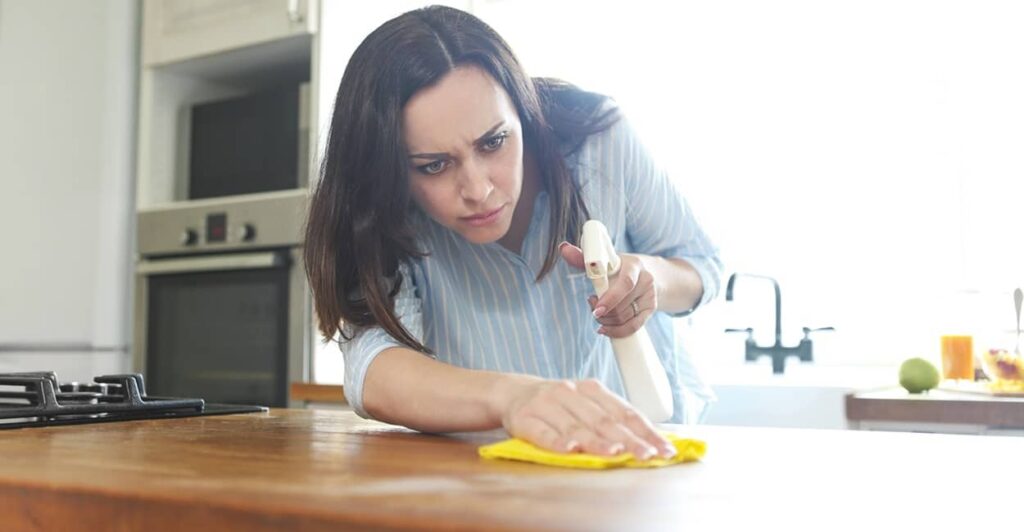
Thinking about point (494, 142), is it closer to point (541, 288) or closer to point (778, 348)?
point (541, 288)

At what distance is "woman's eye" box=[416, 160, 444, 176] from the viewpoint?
115 cm

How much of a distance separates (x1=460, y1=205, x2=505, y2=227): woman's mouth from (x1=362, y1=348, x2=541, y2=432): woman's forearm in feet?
0.58

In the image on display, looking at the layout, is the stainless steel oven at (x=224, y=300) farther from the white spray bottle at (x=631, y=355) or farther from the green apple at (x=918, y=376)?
the white spray bottle at (x=631, y=355)

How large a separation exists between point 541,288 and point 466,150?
30cm

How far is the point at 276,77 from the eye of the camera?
2900 mm

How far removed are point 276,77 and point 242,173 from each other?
13.4 inches

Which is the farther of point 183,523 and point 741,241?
point 741,241

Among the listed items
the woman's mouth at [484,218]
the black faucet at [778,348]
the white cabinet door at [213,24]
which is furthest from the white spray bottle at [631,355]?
the white cabinet door at [213,24]

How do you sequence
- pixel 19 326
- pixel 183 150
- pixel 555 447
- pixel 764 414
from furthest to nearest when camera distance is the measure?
pixel 183 150, pixel 19 326, pixel 764 414, pixel 555 447

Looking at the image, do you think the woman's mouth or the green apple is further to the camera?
the green apple

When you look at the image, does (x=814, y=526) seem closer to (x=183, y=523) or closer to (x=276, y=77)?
(x=183, y=523)

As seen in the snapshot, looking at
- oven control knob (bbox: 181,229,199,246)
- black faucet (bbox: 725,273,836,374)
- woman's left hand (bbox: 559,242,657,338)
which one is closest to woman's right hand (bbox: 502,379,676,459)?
woman's left hand (bbox: 559,242,657,338)

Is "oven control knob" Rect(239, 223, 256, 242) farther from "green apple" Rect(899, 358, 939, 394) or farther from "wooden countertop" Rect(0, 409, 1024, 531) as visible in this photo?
"wooden countertop" Rect(0, 409, 1024, 531)

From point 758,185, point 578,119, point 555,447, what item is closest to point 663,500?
point 555,447
